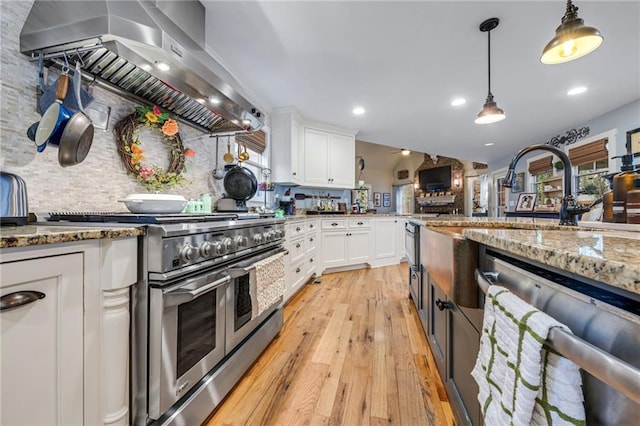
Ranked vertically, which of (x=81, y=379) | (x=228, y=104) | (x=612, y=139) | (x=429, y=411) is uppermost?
(x=612, y=139)

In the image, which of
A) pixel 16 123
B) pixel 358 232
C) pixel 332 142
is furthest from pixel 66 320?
pixel 332 142

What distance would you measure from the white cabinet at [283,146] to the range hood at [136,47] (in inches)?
66.6

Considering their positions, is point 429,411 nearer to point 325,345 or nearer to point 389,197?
point 325,345

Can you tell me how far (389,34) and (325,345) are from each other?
7.78ft

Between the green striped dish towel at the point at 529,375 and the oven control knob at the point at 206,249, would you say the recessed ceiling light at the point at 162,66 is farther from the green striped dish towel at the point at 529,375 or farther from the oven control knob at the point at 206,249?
the green striped dish towel at the point at 529,375

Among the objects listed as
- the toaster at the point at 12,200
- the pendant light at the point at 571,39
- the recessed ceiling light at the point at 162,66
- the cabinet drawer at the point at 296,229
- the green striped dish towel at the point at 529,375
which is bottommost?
the green striped dish towel at the point at 529,375

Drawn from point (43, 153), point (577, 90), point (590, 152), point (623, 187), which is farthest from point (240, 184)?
point (590, 152)

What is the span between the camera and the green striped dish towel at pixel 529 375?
387 millimetres

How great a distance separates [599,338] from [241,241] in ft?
4.27

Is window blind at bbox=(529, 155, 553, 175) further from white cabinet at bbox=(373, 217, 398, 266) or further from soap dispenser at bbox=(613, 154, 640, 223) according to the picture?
soap dispenser at bbox=(613, 154, 640, 223)

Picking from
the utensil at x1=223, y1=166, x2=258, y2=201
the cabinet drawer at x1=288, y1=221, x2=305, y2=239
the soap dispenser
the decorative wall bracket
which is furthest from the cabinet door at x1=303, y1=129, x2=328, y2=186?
the decorative wall bracket

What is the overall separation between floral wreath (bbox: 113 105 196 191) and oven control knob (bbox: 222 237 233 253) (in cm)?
78

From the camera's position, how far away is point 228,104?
1682mm

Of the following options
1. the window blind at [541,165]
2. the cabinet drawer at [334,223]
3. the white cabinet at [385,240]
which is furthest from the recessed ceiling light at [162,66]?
A: the window blind at [541,165]
